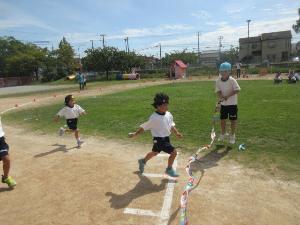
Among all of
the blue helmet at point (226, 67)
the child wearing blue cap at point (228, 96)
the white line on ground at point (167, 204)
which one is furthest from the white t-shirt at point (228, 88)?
the white line on ground at point (167, 204)

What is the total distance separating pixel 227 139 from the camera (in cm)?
783

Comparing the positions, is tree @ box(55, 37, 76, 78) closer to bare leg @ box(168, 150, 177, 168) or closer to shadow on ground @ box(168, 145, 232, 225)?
shadow on ground @ box(168, 145, 232, 225)

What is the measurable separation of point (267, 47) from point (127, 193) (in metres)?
70.5

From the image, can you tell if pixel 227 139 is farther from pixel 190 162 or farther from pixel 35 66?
pixel 35 66

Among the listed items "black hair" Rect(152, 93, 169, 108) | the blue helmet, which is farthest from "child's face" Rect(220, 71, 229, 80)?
"black hair" Rect(152, 93, 169, 108)

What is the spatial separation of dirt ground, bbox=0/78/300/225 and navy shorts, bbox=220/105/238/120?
988 millimetres

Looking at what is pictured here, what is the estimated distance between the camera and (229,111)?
7477mm

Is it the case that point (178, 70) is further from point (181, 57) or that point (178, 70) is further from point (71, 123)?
point (71, 123)

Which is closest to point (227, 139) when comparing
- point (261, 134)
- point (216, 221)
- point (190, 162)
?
point (261, 134)

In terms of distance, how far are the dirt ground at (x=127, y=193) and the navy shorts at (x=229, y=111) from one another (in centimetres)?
99

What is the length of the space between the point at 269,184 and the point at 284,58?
68668 millimetres

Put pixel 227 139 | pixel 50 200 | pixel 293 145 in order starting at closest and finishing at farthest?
pixel 50 200
pixel 293 145
pixel 227 139

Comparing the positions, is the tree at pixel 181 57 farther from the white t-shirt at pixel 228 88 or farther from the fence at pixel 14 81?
the white t-shirt at pixel 228 88

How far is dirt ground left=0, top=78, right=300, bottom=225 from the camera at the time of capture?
4.25 metres
